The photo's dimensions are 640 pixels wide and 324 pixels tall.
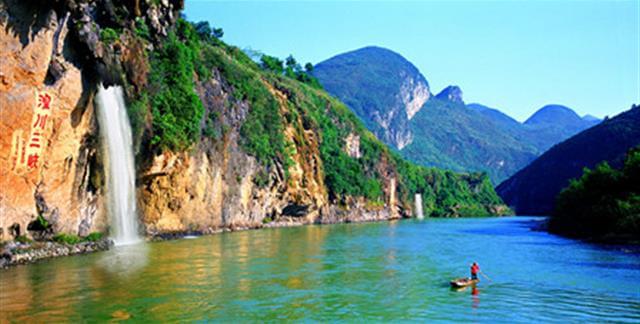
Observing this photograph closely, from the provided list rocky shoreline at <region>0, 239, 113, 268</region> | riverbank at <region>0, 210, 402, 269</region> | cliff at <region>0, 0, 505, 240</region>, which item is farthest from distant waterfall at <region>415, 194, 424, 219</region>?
rocky shoreline at <region>0, 239, 113, 268</region>

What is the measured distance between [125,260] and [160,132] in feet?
44.5

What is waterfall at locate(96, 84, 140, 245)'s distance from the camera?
31109mm

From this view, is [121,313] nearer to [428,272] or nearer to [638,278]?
A: [428,272]

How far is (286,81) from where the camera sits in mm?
81000

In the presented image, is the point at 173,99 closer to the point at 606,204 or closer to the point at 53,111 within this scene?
the point at 53,111

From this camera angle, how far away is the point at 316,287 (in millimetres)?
19844

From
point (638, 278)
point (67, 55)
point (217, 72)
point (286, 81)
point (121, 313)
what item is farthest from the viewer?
point (286, 81)

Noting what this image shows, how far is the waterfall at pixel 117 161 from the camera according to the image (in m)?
31.1

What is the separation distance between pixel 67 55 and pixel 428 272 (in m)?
19.5

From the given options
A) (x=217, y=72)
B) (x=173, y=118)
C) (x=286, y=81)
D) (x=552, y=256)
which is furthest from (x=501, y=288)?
(x=286, y=81)

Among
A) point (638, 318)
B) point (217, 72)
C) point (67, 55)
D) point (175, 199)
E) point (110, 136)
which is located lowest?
point (638, 318)

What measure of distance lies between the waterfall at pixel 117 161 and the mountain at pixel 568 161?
240 feet

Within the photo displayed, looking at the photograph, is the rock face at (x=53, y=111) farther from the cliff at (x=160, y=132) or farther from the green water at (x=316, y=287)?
the green water at (x=316, y=287)

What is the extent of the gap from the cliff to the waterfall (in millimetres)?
603
